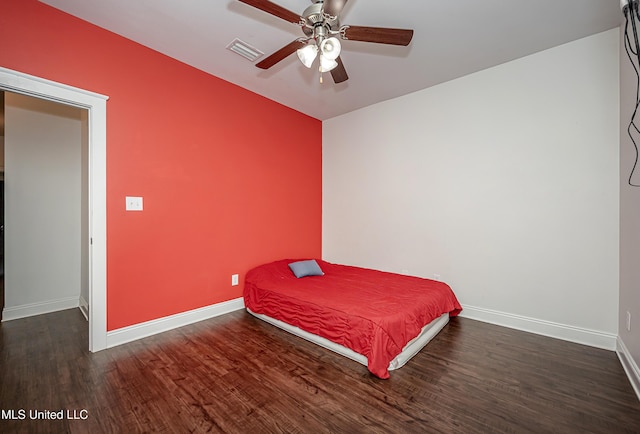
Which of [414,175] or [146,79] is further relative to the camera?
[414,175]

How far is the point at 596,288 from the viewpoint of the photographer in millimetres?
2424

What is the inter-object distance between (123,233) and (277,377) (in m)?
1.94

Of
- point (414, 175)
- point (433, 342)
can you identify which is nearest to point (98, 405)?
point (433, 342)

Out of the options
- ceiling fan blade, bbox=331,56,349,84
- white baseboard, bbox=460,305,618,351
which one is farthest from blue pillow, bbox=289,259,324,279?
ceiling fan blade, bbox=331,56,349,84

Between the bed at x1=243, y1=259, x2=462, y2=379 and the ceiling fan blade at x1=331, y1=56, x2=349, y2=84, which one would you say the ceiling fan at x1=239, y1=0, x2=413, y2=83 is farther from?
the bed at x1=243, y1=259, x2=462, y2=379

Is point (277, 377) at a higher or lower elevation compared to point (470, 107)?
lower

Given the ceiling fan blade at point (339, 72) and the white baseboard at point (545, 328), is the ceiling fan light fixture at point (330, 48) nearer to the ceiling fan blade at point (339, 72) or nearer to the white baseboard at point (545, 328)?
the ceiling fan blade at point (339, 72)

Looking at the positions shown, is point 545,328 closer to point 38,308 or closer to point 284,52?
point 284,52

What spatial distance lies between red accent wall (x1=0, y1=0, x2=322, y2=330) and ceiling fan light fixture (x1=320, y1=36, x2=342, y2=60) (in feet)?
6.09

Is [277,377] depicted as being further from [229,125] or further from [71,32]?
[71,32]

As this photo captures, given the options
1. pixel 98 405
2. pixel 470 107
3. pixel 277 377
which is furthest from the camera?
pixel 470 107

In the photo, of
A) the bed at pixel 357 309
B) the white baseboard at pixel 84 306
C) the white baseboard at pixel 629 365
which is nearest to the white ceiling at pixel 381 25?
the bed at pixel 357 309

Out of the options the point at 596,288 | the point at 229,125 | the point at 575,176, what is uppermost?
the point at 229,125

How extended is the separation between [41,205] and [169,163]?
1.92 m
